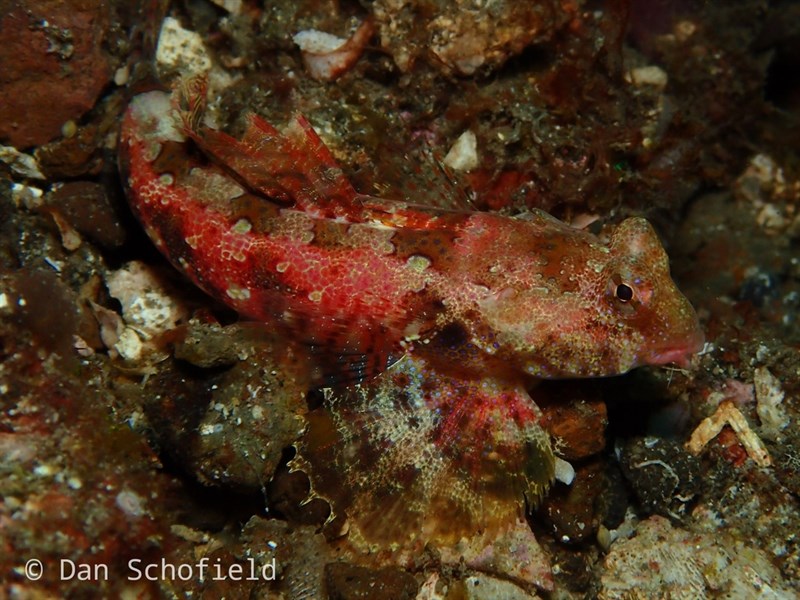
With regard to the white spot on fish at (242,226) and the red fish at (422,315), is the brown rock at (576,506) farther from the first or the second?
the white spot on fish at (242,226)

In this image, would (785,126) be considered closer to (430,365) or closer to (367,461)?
(430,365)

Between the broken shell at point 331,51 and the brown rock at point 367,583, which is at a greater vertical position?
the broken shell at point 331,51

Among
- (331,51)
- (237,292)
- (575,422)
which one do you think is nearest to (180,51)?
(331,51)

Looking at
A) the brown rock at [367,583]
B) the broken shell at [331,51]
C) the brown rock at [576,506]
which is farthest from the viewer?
the broken shell at [331,51]

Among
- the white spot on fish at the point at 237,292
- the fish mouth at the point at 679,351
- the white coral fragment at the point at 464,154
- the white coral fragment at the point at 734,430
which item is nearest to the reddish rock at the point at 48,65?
the white spot on fish at the point at 237,292

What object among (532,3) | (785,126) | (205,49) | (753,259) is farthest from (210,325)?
(785,126)

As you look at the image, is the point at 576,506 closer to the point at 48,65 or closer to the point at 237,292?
the point at 237,292

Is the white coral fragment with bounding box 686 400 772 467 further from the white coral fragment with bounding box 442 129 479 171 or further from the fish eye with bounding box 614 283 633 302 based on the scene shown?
the white coral fragment with bounding box 442 129 479 171

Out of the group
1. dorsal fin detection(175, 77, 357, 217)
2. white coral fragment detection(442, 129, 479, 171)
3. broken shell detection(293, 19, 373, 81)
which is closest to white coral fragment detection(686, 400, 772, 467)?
white coral fragment detection(442, 129, 479, 171)
